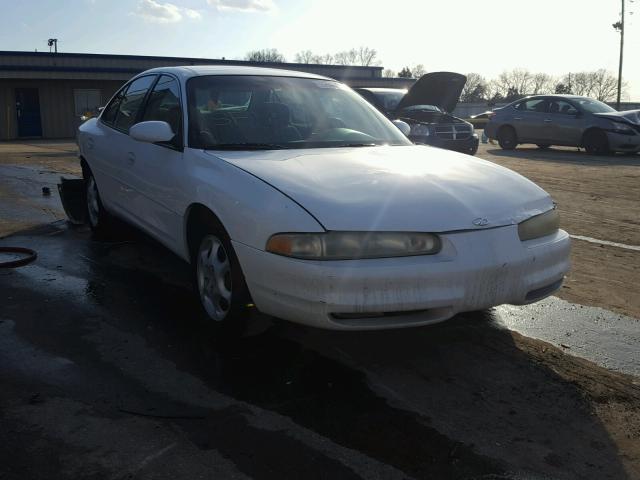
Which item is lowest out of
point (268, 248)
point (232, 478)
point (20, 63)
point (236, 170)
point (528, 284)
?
point (232, 478)

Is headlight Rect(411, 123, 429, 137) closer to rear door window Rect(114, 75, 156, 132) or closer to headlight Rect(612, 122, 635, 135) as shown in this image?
headlight Rect(612, 122, 635, 135)

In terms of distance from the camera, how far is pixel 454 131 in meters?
14.2

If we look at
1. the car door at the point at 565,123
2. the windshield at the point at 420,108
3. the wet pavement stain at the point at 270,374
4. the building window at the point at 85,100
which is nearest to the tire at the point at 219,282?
the wet pavement stain at the point at 270,374

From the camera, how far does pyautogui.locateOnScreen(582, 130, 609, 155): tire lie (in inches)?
623

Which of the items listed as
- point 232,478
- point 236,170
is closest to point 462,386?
point 232,478

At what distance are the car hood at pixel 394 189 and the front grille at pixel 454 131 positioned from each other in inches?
402

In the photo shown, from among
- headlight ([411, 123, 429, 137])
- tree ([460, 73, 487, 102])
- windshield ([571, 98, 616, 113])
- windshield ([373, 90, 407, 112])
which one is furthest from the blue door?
tree ([460, 73, 487, 102])

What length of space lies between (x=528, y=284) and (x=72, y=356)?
2459 millimetres

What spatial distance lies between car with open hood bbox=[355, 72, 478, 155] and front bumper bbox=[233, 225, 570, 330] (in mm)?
10436

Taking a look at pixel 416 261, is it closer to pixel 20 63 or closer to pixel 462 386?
pixel 462 386

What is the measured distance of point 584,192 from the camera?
31.4 feet

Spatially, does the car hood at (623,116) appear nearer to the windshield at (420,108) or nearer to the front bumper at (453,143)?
the front bumper at (453,143)

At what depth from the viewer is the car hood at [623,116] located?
1558cm

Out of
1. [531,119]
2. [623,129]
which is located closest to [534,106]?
[531,119]
